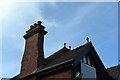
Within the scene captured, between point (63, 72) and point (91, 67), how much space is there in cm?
277

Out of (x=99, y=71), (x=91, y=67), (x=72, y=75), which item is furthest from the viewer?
(x=99, y=71)

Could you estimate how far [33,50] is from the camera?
51.3 ft

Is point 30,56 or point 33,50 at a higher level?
point 33,50

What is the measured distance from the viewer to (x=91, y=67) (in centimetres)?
1412

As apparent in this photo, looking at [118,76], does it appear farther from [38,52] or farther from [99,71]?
[38,52]

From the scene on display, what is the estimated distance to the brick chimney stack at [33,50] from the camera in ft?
48.7

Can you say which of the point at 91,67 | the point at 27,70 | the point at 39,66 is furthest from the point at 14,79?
the point at 91,67

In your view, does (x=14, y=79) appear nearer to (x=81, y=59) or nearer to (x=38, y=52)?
(x=38, y=52)

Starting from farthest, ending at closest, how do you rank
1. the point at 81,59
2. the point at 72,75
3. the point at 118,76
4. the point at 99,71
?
the point at 118,76 < the point at 99,71 < the point at 81,59 < the point at 72,75

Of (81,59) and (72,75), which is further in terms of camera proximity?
(81,59)

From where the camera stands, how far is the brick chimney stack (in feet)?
48.7

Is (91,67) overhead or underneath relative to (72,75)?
overhead

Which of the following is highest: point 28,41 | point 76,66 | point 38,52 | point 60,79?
point 28,41

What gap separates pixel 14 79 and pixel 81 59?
20.4 ft
